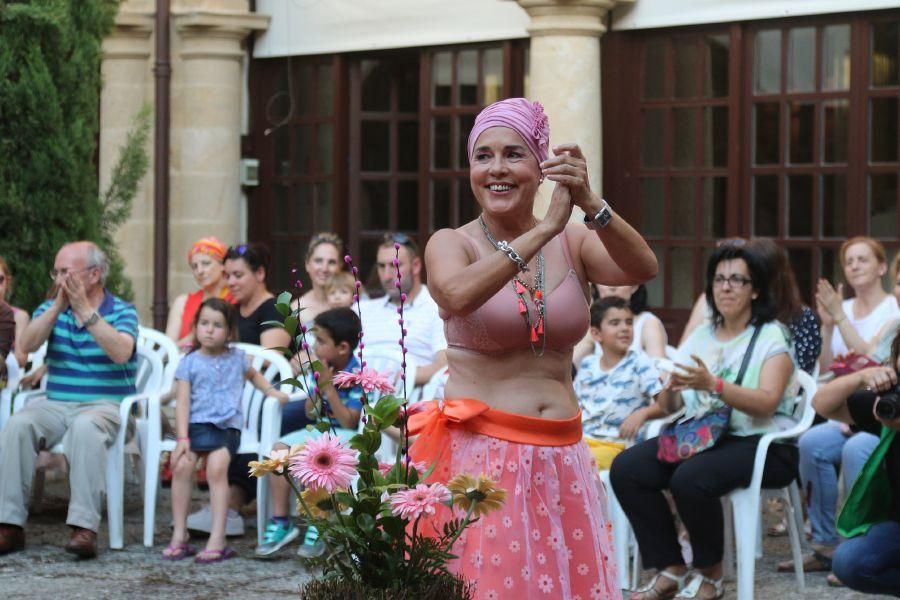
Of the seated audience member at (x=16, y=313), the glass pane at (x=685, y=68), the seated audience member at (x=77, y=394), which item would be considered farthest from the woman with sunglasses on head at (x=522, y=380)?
the glass pane at (x=685, y=68)

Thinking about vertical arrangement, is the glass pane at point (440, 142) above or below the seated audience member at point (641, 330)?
above

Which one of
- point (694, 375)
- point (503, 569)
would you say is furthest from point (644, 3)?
point (503, 569)

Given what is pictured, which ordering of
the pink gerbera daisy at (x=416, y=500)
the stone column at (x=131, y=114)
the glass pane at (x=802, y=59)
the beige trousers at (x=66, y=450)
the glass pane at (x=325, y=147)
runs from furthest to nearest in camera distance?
the stone column at (x=131, y=114)
the glass pane at (x=325, y=147)
the glass pane at (x=802, y=59)
the beige trousers at (x=66, y=450)
the pink gerbera daisy at (x=416, y=500)

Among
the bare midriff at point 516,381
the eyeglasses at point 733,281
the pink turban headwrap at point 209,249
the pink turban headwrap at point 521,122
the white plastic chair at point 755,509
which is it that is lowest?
the white plastic chair at point 755,509


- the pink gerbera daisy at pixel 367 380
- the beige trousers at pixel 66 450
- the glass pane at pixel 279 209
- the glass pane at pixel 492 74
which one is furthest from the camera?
the glass pane at pixel 279 209

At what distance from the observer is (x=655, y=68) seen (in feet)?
33.4

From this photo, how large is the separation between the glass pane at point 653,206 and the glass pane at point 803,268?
89 cm

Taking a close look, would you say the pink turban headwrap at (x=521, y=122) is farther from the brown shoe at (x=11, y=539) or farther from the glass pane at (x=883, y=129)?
the glass pane at (x=883, y=129)

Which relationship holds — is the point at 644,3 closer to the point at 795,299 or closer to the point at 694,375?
the point at 795,299

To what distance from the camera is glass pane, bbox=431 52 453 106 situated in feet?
35.9

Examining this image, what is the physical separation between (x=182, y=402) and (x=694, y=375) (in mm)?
2592

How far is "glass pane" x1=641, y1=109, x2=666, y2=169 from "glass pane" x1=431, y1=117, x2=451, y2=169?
4.67 feet

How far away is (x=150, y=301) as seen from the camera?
38.5 ft

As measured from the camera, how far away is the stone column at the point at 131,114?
11.7 m
